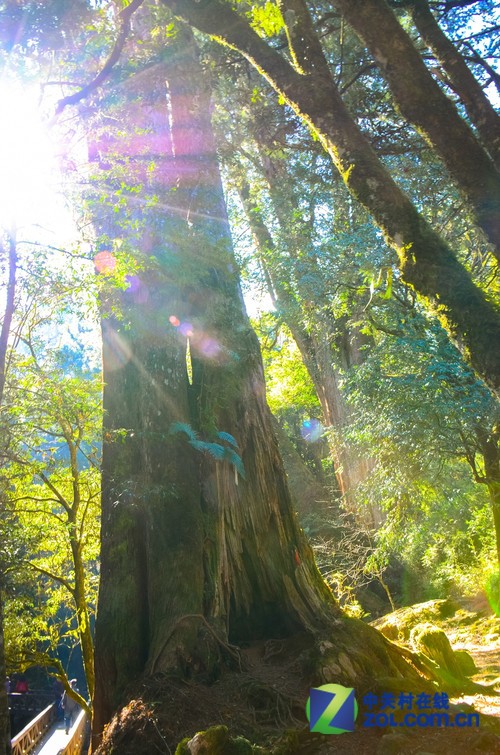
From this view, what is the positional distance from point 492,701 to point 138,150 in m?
7.83

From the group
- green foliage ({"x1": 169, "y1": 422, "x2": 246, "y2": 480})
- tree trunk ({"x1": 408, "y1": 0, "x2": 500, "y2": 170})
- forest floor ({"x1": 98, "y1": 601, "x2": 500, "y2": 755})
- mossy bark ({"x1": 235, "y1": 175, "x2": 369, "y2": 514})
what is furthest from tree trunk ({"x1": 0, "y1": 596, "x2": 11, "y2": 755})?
mossy bark ({"x1": 235, "y1": 175, "x2": 369, "y2": 514})

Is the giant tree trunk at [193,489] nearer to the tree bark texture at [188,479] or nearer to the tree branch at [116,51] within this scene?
the tree bark texture at [188,479]

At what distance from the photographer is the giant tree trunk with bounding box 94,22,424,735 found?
189 inches

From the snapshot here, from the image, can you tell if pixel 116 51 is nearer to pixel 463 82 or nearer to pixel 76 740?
pixel 463 82

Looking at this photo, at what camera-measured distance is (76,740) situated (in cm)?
1254

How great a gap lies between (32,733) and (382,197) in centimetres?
1489

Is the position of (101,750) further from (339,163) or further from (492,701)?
(339,163)

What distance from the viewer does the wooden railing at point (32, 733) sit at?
11.1 metres

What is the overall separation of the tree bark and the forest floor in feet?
9.33

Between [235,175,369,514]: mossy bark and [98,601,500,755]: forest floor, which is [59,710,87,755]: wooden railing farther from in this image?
[98,601,500,755]: forest floor

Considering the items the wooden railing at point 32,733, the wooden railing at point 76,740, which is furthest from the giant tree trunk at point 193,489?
the wooden railing at point 76,740

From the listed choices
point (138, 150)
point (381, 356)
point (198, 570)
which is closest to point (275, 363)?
point (381, 356)

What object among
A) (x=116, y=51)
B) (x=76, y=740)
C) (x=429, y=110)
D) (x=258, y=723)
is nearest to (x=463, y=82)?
(x=429, y=110)

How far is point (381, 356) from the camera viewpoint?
8805 mm
